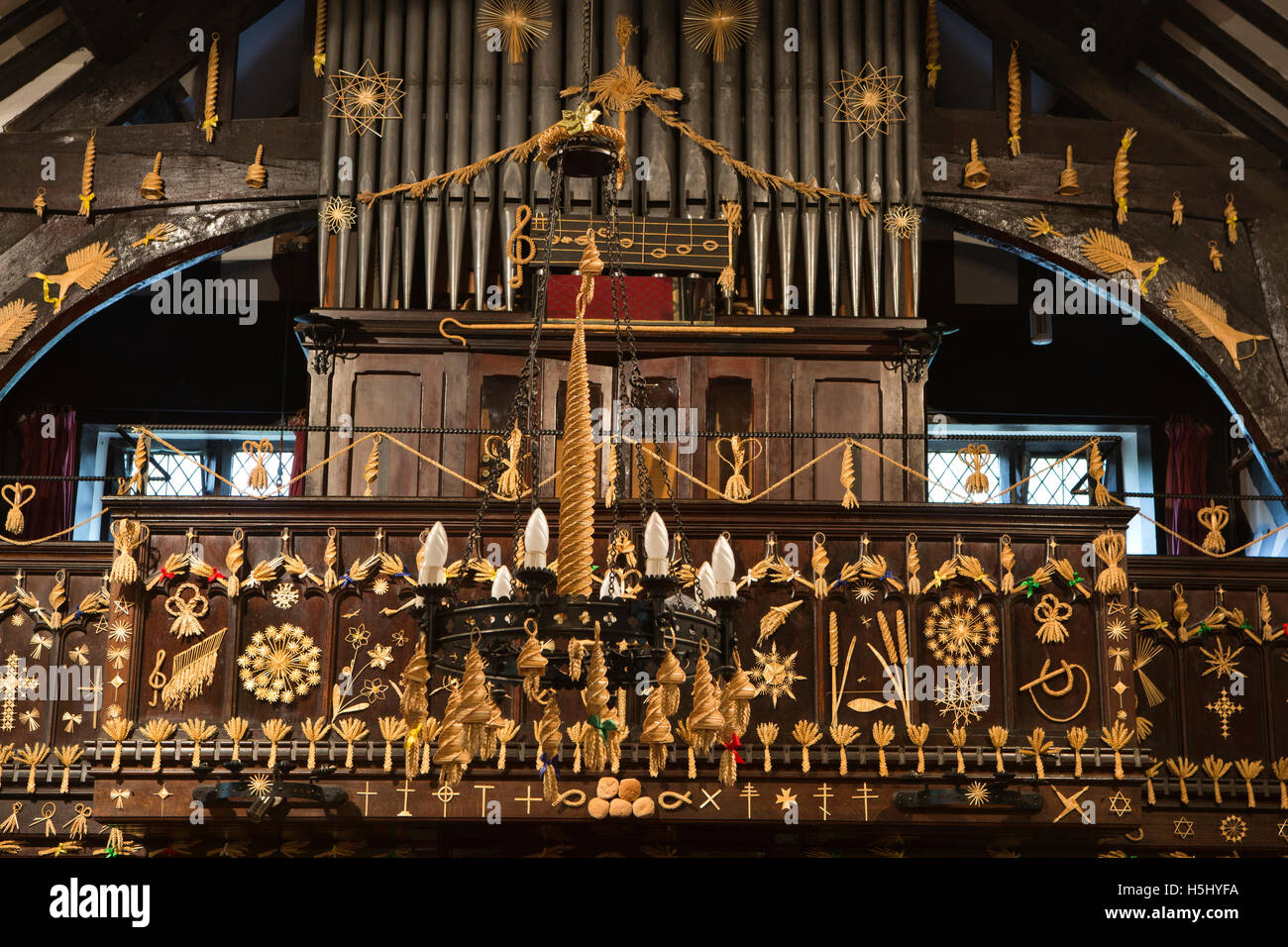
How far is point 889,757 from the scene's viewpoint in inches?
373

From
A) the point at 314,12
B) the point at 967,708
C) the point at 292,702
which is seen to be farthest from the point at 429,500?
the point at 314,12

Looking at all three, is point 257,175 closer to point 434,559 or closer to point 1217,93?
point 434,559

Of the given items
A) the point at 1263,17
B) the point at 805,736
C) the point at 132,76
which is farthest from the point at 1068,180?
the point at 132,76

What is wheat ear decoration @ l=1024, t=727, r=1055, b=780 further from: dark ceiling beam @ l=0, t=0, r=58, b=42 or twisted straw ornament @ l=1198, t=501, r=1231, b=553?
dark ceiling beam @ l=0, t=0, r=58, b=42

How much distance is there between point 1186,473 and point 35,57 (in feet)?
29.6

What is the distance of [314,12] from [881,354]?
191 inches

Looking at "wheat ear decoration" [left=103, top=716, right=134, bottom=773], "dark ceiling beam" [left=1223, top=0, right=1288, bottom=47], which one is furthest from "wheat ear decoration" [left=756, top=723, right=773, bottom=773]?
"dark ceiling beam" [left=1223, top=0, right=1288, bottom=47]

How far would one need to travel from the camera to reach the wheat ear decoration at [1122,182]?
12.5m

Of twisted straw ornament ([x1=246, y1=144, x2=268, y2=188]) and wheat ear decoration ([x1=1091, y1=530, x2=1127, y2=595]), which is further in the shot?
twisted straw ornament ([x1=246, y1=144, x2=268, y2=188])

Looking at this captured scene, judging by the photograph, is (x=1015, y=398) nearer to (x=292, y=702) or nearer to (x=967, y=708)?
(x=967, y=708)

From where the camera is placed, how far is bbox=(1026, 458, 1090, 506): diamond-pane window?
46.9ft

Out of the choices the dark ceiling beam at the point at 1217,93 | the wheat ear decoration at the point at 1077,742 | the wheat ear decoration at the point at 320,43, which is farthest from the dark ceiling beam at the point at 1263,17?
the wheat ear decoration at the point at 320,43

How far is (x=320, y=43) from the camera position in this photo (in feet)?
41.3

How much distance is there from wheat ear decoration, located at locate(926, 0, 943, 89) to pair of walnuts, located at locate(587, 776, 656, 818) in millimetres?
5995
